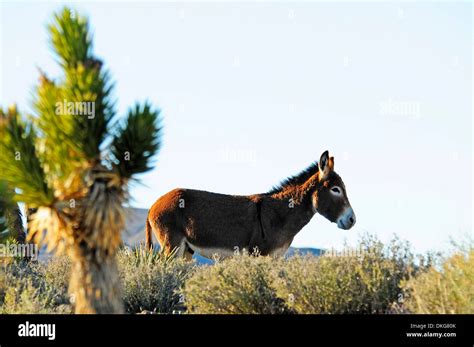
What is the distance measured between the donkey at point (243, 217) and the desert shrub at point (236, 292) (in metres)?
4.57

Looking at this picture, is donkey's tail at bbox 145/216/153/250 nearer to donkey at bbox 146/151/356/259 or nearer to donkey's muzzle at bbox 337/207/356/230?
donkey at bbox 146/151/356/259

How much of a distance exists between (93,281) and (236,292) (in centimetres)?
318

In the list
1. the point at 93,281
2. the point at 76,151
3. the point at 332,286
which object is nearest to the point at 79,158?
the point at 76,151

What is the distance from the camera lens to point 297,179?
1858 cm

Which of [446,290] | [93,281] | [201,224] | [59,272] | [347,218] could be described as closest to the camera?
[93,281]

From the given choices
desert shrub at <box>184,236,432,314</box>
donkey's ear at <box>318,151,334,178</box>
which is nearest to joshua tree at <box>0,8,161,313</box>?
desert shrub at <box>184,236,432,314</box>

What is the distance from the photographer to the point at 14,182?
9.62 m

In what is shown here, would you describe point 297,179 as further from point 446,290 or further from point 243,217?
point 446,290

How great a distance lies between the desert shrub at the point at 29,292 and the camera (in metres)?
12.4

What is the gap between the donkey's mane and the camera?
60.5 ft

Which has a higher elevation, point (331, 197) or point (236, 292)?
point (331, 197)

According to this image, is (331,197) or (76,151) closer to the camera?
(76,151)
